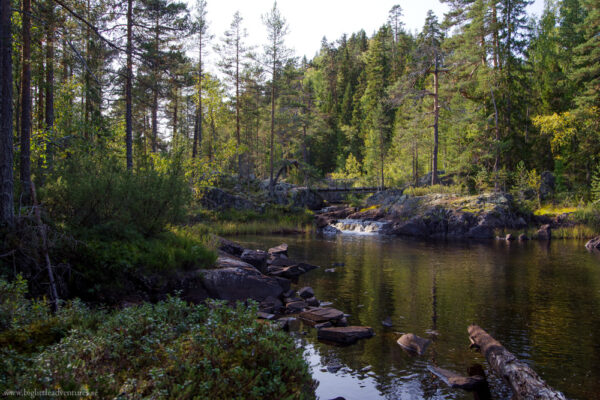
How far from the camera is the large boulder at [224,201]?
32.5m

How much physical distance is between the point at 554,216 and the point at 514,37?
59.6ft

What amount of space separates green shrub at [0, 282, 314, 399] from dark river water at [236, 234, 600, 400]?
8.18 feet

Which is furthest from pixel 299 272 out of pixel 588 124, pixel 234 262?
pixel 588 124

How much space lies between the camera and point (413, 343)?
7.80 metres

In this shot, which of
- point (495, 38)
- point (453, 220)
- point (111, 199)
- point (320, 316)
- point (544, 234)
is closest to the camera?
point (320, 316)

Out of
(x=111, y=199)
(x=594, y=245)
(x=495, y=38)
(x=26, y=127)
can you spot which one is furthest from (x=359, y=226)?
(x=26, y=127)

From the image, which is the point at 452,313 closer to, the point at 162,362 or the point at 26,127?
the point at 162,362

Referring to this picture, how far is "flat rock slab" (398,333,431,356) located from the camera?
7668 millimetres

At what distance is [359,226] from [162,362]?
95.4 feet

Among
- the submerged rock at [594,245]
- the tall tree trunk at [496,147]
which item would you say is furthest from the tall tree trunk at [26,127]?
the tall tree trunk at [496,147]

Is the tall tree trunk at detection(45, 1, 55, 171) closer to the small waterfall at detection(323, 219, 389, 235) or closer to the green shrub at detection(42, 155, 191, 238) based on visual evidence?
the green shrub at detection(42, 155, 191, 238)

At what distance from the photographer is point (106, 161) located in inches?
446

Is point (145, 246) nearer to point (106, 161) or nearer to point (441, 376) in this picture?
point (106, 161)

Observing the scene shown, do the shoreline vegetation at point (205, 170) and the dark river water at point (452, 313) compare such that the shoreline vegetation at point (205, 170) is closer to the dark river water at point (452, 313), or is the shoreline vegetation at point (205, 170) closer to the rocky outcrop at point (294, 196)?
the rocky outcrop at point (294, 196)
